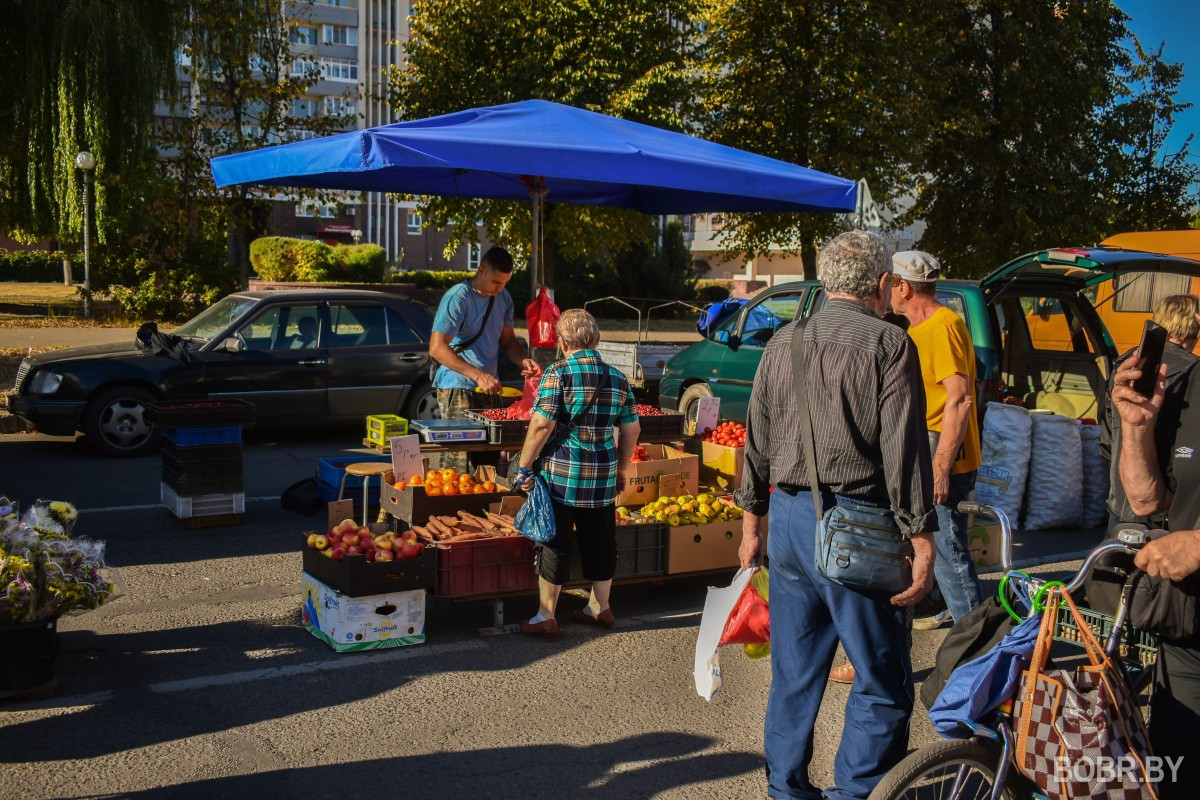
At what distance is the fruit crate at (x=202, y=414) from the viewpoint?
8.13 m

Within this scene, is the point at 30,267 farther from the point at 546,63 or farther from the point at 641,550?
the point at 641,550

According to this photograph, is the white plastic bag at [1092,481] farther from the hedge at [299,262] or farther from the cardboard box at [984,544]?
the hedge at [299,262]

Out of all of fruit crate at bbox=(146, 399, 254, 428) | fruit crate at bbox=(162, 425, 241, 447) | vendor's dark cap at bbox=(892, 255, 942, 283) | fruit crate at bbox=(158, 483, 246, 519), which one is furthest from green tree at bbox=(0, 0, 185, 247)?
vendor's dark cap at bbox=(892, 255, 942, 283)

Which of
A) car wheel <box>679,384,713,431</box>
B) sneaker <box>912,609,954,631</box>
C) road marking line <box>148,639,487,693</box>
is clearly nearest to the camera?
road marking line <box>148,639,487,693</box>

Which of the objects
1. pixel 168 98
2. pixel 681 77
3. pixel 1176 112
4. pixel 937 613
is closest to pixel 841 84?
pixel 681 77

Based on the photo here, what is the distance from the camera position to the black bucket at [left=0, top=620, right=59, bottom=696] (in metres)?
4.81

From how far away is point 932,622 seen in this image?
645 centimetres

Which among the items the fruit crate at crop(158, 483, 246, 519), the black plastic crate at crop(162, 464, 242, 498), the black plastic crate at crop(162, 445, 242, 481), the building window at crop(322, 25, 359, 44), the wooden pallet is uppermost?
the building window at crop(322, 25, 359, 44)

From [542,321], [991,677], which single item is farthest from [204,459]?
[991,677]

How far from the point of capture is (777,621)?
3834mm

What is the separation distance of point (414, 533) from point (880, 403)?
11.0 ft

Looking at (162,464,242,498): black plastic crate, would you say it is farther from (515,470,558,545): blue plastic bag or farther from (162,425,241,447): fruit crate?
(515,470,558,545): blue plastic bag

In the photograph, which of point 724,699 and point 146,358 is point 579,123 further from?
point 146,358

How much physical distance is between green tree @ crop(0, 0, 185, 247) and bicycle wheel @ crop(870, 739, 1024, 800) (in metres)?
19.2
